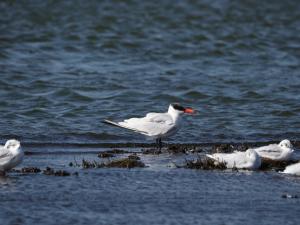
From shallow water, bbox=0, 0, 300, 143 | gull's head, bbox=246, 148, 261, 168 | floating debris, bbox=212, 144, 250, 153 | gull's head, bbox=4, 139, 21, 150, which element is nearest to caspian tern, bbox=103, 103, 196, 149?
floating debris, bbox=212, 144, 250, 153

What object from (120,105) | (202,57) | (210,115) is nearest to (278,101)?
(210,115)

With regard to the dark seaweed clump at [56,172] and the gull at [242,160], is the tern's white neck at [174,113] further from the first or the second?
the dark seaweed clump at [56,172]

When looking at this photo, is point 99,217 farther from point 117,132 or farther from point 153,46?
point 153,46

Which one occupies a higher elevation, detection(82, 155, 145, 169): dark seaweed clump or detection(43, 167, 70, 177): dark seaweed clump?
detection(82, 155, 145, 169): dark seaweed clump

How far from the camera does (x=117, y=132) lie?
1611 cm

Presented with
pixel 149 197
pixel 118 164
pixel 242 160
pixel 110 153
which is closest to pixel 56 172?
pixel 118 164

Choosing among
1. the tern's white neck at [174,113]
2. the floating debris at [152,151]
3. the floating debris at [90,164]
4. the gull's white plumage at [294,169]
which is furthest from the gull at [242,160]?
the tern's white neck at [174,113]

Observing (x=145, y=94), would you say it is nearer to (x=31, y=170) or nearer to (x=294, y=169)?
(x=31, y=170)

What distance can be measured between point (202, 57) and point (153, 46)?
7.83 ft

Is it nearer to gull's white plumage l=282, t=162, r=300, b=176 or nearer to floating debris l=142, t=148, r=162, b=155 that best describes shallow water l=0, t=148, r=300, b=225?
gull's white plumage l=282, t=162, r=300, b=176

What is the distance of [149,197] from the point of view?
402 inches

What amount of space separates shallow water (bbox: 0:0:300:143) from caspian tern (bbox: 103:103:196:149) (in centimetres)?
103

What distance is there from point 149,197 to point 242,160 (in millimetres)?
A: 2275

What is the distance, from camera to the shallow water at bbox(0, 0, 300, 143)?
17.0 metres
